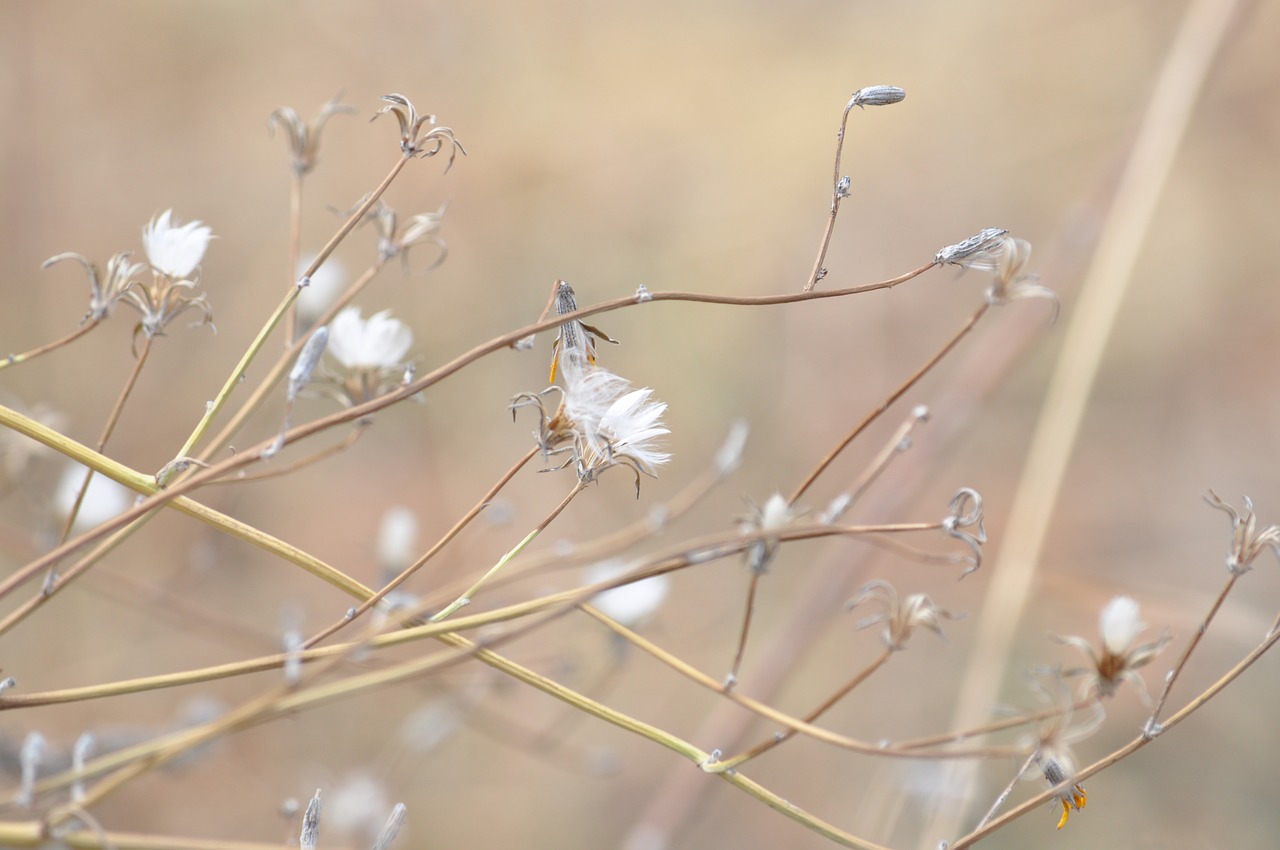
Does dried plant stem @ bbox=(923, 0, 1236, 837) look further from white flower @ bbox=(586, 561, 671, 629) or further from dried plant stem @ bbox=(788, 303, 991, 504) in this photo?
dried plant stem @ bbox=(788, 303, 991, 504)

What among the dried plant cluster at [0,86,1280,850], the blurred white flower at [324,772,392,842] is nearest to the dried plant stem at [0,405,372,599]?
the dried plant cluster at [0,86,1280,850]

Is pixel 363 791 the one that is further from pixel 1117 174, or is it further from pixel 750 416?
pixel 1117 174

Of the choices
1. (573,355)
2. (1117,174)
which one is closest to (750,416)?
(1117,174)

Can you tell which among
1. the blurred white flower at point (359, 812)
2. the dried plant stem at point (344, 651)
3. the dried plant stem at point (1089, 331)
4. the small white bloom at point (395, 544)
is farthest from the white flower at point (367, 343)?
the dried plant stem at point (1089, 331)

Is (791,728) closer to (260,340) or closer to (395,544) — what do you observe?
(260,340)

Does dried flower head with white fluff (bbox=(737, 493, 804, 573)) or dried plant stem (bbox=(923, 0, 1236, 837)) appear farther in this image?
dried plant stem (bbox=(923, 0, 1236, 837))

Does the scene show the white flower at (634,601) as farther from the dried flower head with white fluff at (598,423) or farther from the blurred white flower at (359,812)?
the blurred white flower at (359,812)

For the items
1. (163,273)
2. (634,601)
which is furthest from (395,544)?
(163,273)
